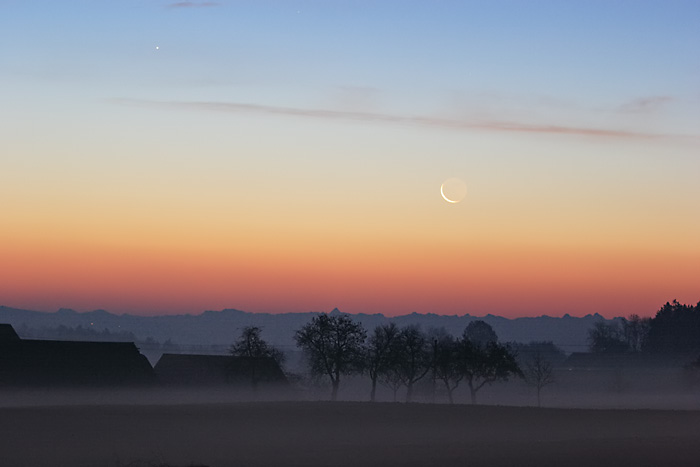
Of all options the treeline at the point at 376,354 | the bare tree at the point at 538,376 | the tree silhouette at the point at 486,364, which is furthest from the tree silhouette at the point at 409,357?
the bare tree at the point at 538,376

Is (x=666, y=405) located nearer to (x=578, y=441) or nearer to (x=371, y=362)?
(x=371, y=362)

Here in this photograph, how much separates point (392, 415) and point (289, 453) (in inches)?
1071

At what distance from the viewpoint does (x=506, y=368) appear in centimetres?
10831

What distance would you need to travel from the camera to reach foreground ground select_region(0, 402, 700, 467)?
40.0m

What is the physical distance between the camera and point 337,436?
168 feet

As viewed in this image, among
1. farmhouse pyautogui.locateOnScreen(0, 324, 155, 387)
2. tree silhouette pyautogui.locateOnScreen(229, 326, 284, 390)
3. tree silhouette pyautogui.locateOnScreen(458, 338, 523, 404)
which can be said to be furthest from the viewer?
tree silhouette pyautogui.locateOnScreen(458, 338, 523, 404)

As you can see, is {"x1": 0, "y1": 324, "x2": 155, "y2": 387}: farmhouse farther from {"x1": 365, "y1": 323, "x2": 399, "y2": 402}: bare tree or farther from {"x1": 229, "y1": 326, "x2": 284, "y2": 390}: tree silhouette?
{"x1": 365, "y1": 323, "x2": 399, "y2": 402}: bare tree

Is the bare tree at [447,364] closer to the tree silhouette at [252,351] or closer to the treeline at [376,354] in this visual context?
the treeline at [376,354]

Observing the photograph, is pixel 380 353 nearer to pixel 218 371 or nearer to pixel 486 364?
pixel 486 364

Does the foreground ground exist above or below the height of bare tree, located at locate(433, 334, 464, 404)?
below

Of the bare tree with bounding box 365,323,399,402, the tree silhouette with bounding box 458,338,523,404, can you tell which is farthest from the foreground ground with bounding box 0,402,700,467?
the tree silhouette with bounding box 458,338,523,404

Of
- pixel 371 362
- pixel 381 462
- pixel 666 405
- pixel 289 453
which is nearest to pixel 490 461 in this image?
pixel 381 462

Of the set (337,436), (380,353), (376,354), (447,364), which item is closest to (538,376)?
(447,364)

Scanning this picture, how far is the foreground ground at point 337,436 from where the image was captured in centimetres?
3997
